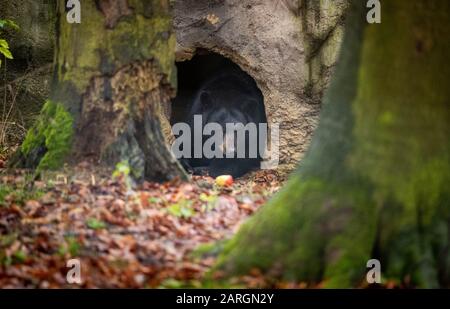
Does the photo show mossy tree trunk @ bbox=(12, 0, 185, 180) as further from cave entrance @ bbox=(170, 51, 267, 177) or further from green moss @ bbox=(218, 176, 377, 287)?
cave entrance @ bbox=(170, 51, 267, 177)

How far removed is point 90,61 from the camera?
5.61 metres

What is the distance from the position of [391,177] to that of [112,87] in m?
2.79

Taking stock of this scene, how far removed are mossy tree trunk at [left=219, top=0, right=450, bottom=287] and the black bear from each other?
7.14m

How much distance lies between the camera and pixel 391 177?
4.05 metres

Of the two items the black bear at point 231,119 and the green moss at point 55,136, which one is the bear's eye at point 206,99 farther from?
the green moss at point 55,136

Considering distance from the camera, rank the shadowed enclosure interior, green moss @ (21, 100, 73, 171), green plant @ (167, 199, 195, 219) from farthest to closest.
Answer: the shadowed enclosure interior, green moss @ (21, 100, 73, 171), green plant @ (167, 199, 195, 219)

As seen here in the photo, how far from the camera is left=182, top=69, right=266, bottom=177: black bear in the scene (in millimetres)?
11750

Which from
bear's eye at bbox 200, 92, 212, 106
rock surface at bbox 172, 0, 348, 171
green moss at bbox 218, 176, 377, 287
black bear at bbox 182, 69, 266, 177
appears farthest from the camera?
bear's eye at bbox 200, 92, 212, 106

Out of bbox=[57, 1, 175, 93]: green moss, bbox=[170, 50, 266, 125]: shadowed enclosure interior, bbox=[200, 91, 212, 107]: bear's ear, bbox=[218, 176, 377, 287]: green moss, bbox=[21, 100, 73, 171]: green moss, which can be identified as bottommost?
bbox=[218, 176, 377, 287]: green moss

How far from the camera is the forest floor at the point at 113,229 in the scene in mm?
4133

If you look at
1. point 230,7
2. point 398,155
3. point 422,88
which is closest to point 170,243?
point 398,155

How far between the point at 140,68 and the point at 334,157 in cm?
226

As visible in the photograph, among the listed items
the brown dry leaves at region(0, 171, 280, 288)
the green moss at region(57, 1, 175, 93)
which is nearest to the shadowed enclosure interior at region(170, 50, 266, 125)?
the green moss at region(57, 1, 175, 93)

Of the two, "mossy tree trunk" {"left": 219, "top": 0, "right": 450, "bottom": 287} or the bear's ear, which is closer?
"mossy tree trunk" {"left": 219, "top": 0, "right": 450, "bottom": 287}
